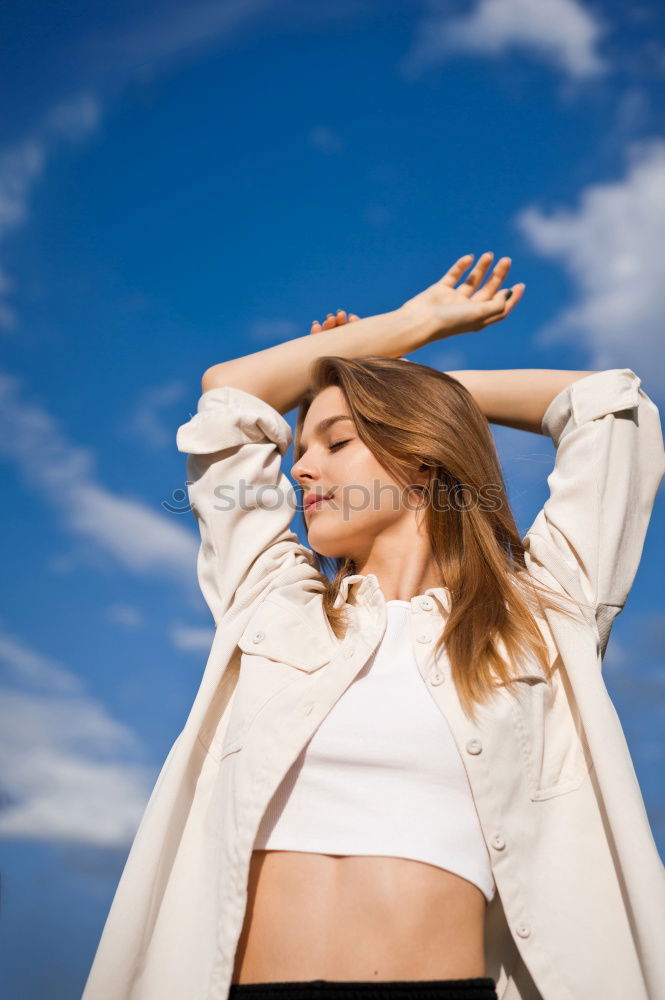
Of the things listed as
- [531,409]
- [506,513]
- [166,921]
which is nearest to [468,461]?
[506,513]

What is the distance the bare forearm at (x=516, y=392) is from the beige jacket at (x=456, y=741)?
381 mm

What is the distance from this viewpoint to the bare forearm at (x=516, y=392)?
4039 mm

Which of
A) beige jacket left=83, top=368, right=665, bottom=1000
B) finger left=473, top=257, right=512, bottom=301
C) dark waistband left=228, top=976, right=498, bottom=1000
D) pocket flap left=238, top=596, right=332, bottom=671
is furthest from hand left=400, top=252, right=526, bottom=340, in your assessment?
dark waistband left=228, top=976, right=498, bottom=1000

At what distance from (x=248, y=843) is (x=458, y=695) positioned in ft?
2.75

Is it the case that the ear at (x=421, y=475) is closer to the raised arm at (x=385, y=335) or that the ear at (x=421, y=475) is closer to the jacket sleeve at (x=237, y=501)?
the jacket sleeve at (x=237, y=501)

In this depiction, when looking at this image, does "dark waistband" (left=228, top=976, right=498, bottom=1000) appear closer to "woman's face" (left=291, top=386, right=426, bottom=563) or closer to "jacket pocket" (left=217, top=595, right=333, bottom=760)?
"jacket pocket" (left=217, top=595, right=333, bottom=760)

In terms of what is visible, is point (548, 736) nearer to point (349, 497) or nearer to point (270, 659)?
point (270, 659)

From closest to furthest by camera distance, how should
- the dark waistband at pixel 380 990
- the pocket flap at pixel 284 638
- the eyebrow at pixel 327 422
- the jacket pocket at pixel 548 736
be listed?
1. the dark waistband at pixel 380 990
2. the jacket pocket at pixel 548 736
3. the pocket flap at pixel 284 638
4. the eyebrow at pixel 327 422

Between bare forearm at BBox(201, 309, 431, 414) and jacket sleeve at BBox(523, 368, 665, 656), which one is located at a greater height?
bare forearm at BBox(201, 309, 431, 414)

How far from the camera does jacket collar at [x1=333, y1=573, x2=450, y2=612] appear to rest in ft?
10.8

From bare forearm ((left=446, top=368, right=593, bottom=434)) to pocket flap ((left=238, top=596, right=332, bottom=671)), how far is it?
160cm

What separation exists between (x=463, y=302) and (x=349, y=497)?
4.69 feet

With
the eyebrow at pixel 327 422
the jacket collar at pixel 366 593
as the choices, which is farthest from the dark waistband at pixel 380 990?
the eyebrow at pixel 327 422

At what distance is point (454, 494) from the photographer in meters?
3.72
